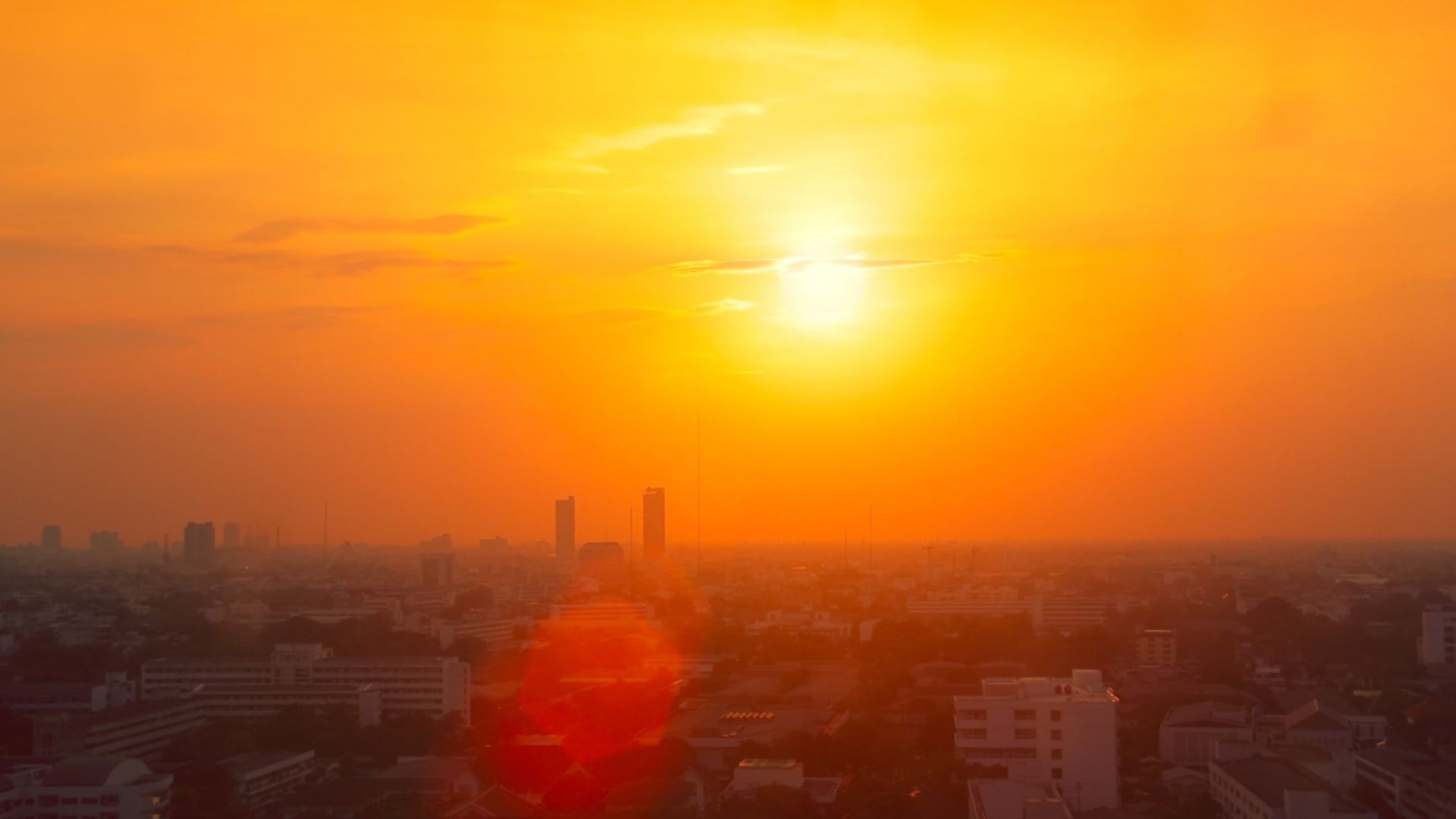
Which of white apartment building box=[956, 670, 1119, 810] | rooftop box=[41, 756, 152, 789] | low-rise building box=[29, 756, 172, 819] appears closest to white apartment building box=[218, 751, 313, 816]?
low-rise building box=[29, 756, 172, 819]

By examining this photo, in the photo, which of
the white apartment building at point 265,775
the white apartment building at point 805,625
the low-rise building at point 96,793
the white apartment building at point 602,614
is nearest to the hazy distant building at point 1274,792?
the white apartment building at point 265,775

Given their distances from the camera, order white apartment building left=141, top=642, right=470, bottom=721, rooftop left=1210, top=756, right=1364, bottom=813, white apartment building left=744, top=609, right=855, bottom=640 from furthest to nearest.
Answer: white apartment building left=744, top=609, right=855, bottom=640 < white apartment building left=141, top=642, right=470, bottom=721 < rooftop left=1210, top=756, right=1364, bottom=813

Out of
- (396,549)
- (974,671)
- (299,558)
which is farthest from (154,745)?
(396,549)

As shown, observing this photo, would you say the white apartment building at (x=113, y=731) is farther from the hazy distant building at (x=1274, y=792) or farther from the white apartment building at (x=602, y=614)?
the white apartment building at (x=602, y=614)

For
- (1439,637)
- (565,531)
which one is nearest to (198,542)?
(565,531)

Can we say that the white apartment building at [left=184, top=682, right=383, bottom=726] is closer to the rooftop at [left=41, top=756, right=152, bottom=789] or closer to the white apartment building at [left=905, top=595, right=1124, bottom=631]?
the rooftop at [left=41, top=756, right=152, bottom=789]

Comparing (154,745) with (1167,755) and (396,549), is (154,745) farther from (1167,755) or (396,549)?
(396,549)

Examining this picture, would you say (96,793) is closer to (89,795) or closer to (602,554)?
(89,795)
